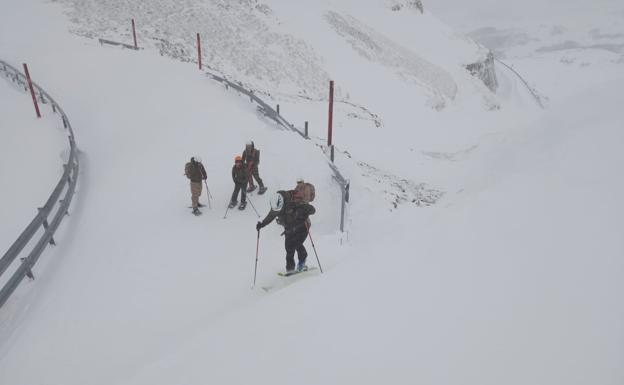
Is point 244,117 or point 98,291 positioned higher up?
point 244,117

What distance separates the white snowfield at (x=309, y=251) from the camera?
13.2ft

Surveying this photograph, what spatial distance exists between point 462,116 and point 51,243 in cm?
2883

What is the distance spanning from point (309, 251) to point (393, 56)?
29.0 meters

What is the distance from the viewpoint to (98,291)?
7117 millimetres

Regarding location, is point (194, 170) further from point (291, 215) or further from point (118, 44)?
point (118, 44)

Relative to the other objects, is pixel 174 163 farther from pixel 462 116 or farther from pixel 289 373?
pixel 462 116

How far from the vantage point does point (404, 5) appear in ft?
141

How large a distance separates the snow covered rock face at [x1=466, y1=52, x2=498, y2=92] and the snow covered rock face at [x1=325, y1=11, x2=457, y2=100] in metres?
5.52

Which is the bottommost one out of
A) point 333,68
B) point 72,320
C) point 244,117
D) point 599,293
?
point 72,320

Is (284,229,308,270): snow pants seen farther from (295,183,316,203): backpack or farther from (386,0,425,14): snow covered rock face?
Result: (386,0,425,14): snow covered rock face

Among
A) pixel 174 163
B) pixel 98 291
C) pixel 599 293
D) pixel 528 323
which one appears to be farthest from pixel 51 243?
pixel 599 293

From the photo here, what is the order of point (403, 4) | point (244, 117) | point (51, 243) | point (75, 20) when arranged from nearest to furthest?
1. point (51, 243)
2. point (244, 117)
3. point (75, 20)
4. point (403, 4)

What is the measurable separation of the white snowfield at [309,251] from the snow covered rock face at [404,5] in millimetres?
28355

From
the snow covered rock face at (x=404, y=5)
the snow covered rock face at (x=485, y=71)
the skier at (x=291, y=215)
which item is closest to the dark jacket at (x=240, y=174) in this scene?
the skier at (x=291, y=215)
